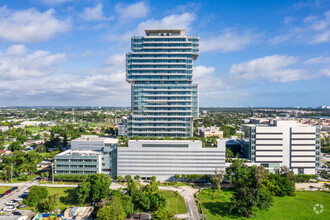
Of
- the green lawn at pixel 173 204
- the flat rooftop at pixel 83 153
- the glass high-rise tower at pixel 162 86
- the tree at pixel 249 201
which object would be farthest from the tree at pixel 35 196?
the glass high-rise tower at pixel 162 86

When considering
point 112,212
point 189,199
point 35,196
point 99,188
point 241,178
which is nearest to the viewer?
point 112,212

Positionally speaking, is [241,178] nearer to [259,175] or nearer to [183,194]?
[259,175]

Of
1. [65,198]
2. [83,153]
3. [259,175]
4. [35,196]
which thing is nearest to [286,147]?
[259,175]

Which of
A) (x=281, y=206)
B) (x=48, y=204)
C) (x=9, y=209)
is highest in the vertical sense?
(x=48, y=204)

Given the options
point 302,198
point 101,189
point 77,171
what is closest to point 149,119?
point 77,171

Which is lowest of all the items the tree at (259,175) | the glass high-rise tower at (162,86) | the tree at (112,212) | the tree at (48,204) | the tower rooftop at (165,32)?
the tree at (48,204)

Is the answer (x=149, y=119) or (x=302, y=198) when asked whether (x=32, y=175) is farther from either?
→ (x=302, y=198)

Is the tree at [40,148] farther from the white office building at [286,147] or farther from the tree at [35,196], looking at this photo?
the white office building at [286,147]

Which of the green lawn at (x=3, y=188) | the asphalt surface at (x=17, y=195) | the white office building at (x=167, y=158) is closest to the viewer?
the asphalt surface at (x=17, y=195)
